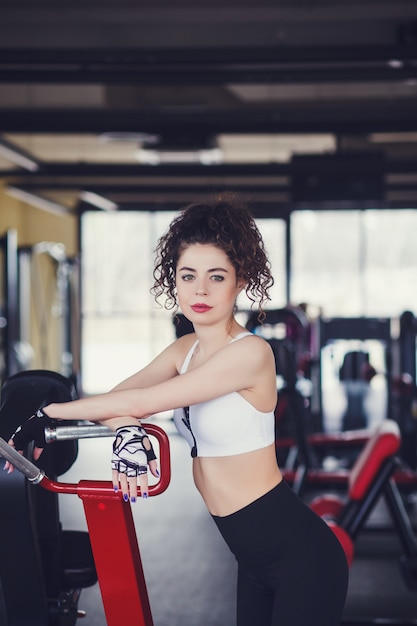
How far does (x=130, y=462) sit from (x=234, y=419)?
24 centimetres

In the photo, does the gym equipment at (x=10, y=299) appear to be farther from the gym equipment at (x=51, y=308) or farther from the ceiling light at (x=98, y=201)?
the ceiling light at (x=98, y=201)

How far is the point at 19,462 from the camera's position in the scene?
64.6 inches

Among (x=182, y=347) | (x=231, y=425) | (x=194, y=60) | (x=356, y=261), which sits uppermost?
(x=194, y=60)

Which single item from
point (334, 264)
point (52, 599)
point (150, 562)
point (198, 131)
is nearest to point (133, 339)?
point (334, 264)

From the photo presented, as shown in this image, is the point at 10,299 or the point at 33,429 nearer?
the point at 33,429

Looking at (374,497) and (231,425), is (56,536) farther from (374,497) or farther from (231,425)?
(374,497)

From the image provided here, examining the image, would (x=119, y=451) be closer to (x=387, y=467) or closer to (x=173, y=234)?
(x=173, y=234)

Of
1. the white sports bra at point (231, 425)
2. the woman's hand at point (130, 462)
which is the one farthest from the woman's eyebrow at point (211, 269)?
the woman's hand at point (130, 462)

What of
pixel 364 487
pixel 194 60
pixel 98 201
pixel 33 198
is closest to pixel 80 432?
pixel 364 487

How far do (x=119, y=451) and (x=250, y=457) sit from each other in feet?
0.91

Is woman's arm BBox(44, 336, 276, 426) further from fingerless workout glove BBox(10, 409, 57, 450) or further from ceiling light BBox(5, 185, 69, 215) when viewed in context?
ceiling light BBox(5, 185, 69, 215)

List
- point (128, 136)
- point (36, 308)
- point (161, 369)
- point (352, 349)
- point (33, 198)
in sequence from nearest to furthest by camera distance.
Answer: point (161, 369) → point (128, 136) → point (352, 349) → point (33, 198) → point (36, 308)

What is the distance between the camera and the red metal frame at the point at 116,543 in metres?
1.67

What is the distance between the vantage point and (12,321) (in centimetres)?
732
